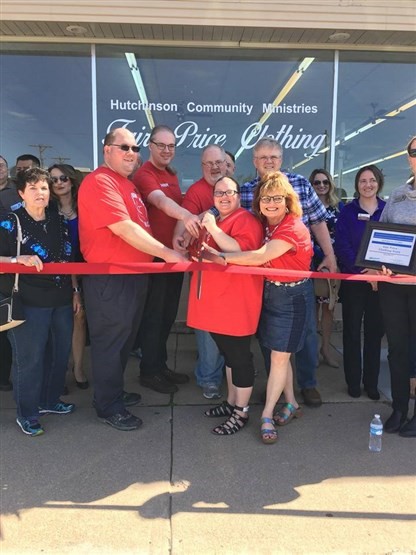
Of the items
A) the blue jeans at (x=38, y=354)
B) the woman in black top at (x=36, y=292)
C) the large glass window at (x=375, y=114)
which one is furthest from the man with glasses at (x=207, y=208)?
the large glass window at (x=375, y=114)

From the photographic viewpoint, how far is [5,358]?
4.14m

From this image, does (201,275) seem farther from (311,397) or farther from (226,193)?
(311,397)

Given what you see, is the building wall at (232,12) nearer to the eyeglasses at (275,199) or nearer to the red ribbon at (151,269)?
the eyeglasses at (275,199)

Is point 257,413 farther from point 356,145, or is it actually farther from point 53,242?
point 356,145

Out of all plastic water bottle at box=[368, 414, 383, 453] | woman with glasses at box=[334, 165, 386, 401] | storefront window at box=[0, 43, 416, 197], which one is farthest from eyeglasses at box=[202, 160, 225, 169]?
storefront window at box=[0, 43, 416, 197]

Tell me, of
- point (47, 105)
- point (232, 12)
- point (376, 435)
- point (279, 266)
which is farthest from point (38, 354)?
point (232, 12)

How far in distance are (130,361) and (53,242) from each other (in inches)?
79.1

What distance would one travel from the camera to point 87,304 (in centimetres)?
333

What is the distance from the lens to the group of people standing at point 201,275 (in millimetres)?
3062

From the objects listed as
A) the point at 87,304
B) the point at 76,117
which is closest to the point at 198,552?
the point at 87,304

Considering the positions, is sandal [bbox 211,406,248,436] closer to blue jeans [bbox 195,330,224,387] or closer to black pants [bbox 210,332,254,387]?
black pants [bbox 210,332,254,387]

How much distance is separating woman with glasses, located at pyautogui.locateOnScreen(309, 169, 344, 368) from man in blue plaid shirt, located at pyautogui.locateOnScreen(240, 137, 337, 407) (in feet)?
1.68

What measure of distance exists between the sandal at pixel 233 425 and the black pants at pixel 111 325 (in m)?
0.75

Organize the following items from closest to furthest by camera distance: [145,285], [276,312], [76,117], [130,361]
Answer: [276,312] < [145,285] < [130,361] < [76,117]
